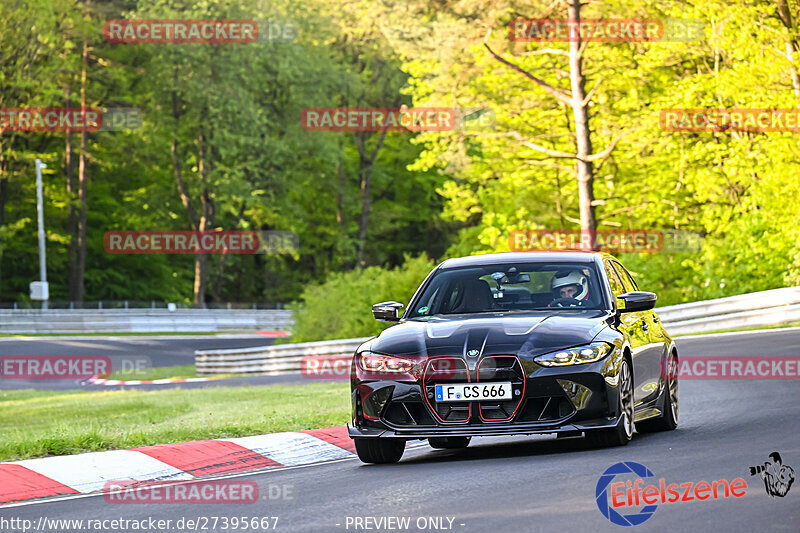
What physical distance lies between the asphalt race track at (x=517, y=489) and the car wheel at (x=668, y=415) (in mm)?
186

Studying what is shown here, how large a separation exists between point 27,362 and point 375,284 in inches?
498

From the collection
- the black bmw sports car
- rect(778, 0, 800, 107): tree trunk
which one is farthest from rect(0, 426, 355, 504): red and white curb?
rect(778, 0, 800, 107): tree trunk

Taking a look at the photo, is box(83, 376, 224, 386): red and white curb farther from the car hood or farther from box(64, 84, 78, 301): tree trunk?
box(64, 84, 78, 301): tree trunk

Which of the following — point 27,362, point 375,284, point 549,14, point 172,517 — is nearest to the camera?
point 172,517

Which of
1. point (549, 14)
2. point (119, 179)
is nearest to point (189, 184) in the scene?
point (119, 179)

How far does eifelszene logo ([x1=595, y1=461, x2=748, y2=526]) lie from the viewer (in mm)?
7127

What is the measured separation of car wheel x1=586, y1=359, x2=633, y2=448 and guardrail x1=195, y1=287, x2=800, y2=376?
17.0 m

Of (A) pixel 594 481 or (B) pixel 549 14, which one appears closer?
(A) pixel 594 481

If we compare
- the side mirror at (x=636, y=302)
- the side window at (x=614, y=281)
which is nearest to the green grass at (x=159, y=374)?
the side window at (x=614, y=281)

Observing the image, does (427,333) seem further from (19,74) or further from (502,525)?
(19,74)

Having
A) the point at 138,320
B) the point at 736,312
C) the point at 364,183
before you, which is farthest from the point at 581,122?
the point at 364,183

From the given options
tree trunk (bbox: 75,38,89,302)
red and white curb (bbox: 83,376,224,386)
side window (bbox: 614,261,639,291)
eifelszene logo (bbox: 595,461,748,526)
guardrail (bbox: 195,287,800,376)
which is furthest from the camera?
tree trunk (bbox: 75,38,89,302)

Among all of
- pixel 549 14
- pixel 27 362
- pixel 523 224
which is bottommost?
pixel 27 362

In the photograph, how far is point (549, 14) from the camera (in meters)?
37.9
